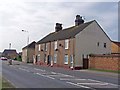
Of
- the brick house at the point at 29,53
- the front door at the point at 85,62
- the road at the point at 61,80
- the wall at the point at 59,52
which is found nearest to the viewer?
the road at the point at 61,80

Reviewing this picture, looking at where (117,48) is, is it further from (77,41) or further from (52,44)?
(77,41)

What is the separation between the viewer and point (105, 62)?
41.0 m

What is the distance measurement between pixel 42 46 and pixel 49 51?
623cm

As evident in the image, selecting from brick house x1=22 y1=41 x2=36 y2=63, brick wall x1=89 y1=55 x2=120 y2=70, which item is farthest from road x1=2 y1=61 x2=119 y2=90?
brick house x1=22 y1=41 x2=36 y2=63

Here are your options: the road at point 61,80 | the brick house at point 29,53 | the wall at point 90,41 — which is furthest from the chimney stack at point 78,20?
the brick house at point 29,53

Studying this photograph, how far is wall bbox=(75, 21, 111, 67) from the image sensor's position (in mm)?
48625

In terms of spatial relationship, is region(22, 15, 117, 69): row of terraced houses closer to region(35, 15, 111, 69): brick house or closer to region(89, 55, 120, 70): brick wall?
region(35, 15, 111, 69): brick house

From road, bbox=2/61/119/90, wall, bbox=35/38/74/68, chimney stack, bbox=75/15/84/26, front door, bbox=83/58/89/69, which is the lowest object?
road, bbox=2/61/119/90

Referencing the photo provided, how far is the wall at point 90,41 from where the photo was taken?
48625mm

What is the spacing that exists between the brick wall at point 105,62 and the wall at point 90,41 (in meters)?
3.27

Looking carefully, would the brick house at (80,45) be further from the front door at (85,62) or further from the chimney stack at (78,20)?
the front door at (85,62)

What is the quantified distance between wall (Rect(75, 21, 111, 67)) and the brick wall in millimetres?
3271

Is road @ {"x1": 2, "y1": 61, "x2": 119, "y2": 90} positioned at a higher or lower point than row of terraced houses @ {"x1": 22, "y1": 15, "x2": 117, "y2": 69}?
lower

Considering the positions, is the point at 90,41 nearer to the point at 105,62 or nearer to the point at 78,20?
the point at 78,20
